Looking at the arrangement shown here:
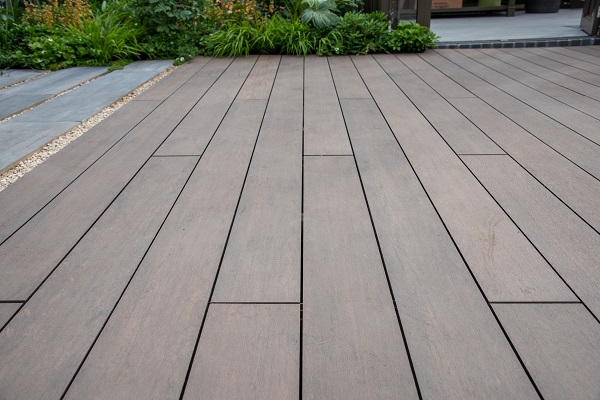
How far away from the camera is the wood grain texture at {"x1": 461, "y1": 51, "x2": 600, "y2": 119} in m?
2.88

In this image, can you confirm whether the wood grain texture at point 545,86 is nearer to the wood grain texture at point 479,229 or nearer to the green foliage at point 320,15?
the wood grain texture at point 479,229

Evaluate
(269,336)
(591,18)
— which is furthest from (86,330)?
(591,18)

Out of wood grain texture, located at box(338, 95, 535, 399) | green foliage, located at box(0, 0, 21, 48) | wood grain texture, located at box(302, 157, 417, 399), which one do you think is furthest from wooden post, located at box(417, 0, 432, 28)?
green foliage, located at box(0, 0, 21, 48)

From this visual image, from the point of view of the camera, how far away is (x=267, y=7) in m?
5.50

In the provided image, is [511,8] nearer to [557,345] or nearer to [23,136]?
[23,136]

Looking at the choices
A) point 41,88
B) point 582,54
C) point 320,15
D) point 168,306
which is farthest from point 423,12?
point 168,306

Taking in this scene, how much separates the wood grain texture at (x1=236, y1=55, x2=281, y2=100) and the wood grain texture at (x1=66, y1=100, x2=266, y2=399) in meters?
1.47

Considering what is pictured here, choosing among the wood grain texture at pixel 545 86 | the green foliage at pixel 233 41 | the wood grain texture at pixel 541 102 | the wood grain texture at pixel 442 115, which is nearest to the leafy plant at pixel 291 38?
the green foliage at pixel 233 41

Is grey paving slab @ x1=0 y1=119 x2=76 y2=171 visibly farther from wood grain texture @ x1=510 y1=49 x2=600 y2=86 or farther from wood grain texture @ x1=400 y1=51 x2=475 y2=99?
wood grain texture @ x1=510 y1=49 x2=600 y2=86

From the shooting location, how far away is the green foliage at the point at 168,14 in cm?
475

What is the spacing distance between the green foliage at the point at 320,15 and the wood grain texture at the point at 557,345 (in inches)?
170

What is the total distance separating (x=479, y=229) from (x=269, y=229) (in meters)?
0.70

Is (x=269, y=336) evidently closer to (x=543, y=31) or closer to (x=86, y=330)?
(x=86, y=330)

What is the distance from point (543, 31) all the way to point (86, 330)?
606 centimetres
